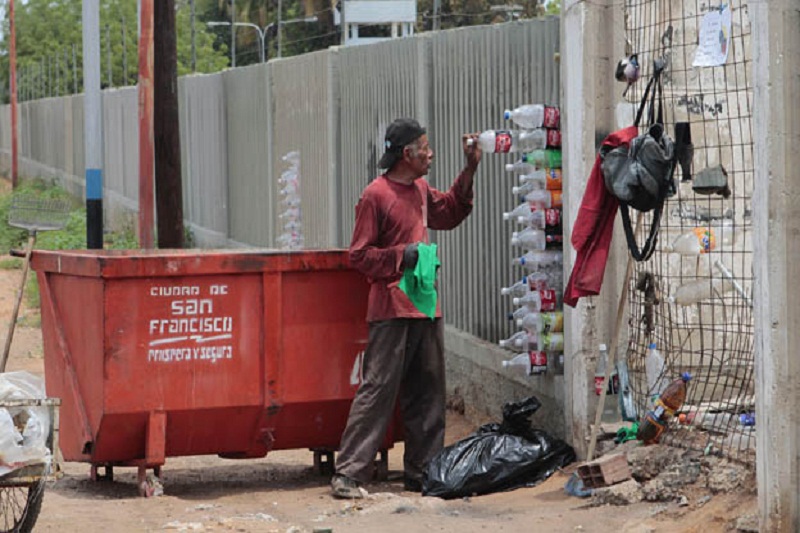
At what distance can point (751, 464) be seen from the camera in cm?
762

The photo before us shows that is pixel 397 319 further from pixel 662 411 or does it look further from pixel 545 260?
pixel 662 411

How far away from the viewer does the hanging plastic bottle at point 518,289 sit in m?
9.53

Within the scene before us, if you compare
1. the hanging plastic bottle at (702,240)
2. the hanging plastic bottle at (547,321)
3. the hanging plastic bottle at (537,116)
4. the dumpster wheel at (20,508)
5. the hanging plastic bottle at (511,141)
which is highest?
the hanging plastic bottle at (537,116)

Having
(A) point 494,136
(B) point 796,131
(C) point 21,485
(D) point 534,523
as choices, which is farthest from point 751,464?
(C) point 21,485

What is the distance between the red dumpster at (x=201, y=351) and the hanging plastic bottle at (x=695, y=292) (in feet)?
6.12

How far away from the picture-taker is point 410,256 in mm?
8797

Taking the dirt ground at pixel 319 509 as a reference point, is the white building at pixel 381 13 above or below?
above

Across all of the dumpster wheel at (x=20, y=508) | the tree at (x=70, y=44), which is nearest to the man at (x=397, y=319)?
the dumpster wheel at (x=20, y=508)

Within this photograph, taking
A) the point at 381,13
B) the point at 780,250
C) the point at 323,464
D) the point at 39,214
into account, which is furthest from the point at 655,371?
the point at 381,13

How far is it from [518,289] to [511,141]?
1083 millimetres

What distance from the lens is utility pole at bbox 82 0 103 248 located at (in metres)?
17.3

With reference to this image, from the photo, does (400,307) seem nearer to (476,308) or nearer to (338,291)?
(338,291)

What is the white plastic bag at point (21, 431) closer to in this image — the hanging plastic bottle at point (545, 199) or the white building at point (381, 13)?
the hanging plastic bottle at point (545, 199)

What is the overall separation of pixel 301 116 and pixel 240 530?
961 cm
